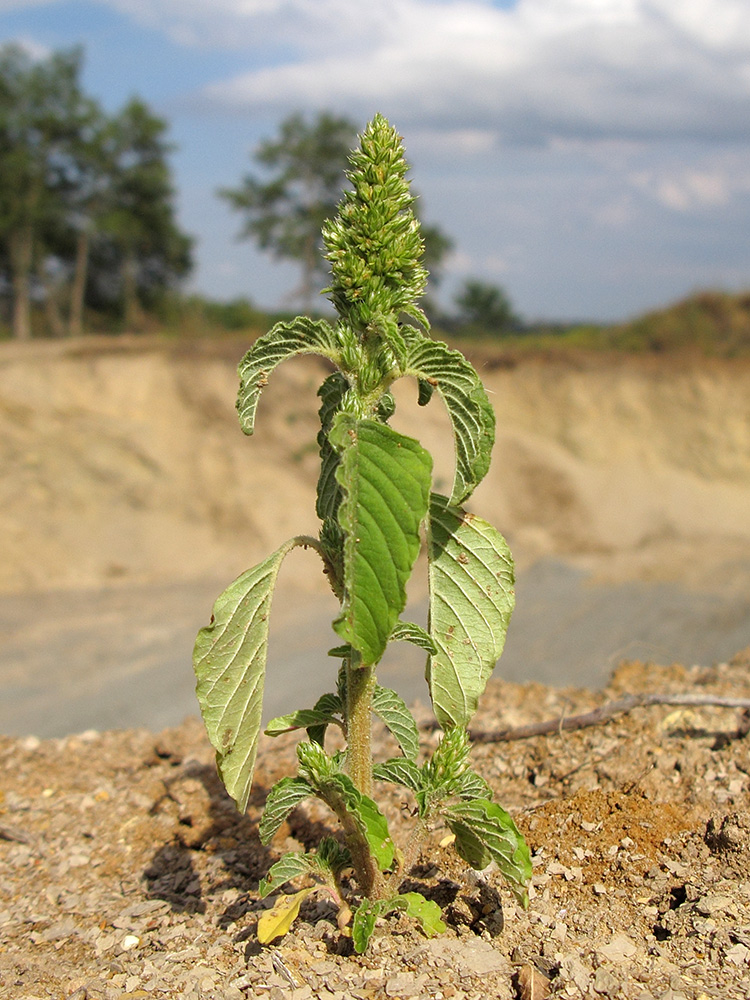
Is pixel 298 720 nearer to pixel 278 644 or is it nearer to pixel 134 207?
pixel 278 644

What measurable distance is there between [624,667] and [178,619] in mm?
7102

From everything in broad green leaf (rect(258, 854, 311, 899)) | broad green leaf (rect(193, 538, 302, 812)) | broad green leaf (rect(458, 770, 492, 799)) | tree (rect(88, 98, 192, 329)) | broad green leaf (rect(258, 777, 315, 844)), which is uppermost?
tree (rect(88, 98, 192, 329))

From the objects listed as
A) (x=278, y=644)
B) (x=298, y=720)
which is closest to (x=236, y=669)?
(x=298, y=720)

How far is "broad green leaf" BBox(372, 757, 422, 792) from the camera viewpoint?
1.96 meters

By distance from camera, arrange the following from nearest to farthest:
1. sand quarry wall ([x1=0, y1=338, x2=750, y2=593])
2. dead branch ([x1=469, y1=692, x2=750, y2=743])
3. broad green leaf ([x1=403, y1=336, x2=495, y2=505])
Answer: broad green leaf ([x1=403, y1=336, x2=495, y2=505])
dead branch ([x1=469, y1=692, x2=750, y2=743])
sand quarry wall ([x1=0, y1=338, x2=750, y2=593])

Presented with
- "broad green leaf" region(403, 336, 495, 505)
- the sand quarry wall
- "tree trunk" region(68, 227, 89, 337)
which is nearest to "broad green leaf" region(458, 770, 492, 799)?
"broad green leaf" region(403, 336, 495, 505)

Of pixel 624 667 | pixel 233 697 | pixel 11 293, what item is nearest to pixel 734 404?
pixel 624 667

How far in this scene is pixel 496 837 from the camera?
5.93 feet

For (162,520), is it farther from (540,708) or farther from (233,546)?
(540,708)

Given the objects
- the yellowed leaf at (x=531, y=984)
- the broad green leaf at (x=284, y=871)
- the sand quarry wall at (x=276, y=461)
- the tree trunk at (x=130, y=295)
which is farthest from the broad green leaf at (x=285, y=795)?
the tree trunk at (x=130, y=295)

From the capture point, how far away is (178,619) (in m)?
10.1

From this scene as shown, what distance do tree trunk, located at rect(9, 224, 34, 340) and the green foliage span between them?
24174 millimetres

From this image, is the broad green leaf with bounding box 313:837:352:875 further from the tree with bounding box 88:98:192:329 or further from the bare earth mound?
the tree with bounding box 88:98:192:329

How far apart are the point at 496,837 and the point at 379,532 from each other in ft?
2.42
